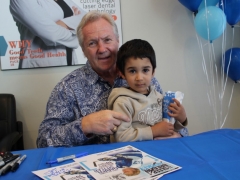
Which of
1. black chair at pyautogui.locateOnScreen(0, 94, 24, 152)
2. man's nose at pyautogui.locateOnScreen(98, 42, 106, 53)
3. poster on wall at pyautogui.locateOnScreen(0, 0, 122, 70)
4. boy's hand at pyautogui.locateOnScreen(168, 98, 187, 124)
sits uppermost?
poster on wall at pyautogui.locateOnScreen(0, 0, 122, 70)

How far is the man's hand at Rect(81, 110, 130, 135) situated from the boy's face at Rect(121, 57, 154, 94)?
208 millimetres

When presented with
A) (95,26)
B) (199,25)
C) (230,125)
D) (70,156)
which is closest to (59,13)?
(95,26)

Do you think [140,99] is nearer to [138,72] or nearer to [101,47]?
[138,72]

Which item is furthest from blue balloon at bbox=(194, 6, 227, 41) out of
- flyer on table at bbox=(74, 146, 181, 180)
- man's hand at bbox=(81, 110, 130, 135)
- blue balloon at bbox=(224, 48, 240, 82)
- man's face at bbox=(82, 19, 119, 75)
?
flyer on table at bbox=(74, 146, 181, 180)

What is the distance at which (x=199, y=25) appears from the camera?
1803 millimetres

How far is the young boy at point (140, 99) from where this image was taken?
1.11 meters

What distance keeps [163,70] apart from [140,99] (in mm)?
1105

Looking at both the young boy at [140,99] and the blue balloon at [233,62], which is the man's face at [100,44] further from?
the blue balloon at [233,62]

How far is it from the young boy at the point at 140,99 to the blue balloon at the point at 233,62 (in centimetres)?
104

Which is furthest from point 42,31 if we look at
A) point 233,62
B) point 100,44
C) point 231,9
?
point 233,62

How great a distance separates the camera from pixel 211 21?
172 centimetres

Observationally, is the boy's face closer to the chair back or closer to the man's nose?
the man's nose

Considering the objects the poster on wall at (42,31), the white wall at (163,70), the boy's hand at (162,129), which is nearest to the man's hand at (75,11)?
the poster on wall at (42,31)

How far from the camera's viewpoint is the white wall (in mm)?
2012
